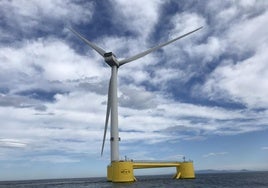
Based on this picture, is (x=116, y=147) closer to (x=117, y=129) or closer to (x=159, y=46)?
(x=117, y=129)

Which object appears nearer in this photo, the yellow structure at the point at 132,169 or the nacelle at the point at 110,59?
the yellow structure at the point at 132,169

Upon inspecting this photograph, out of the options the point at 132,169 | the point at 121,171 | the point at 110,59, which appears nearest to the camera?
the point at 121,171

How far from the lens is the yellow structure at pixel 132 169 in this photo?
86500 mm

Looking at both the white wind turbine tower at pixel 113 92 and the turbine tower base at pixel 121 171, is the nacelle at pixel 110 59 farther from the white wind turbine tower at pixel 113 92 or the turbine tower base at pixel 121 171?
the turbine tower base at pixel 121 171

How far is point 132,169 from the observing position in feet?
295

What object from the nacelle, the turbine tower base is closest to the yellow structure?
the turbine tower base

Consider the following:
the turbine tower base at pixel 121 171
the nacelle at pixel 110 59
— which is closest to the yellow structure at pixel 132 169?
the turbine tower base at pixel 121 171

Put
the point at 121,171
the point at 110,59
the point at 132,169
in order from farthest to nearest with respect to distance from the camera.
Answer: the point at 110,59 → the point at 132,169 → the point at 121,171

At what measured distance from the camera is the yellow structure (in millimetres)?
86500

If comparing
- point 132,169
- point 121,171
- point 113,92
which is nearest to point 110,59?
point 113,92

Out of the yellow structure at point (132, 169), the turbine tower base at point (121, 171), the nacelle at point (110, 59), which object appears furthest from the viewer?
the nacelle at point (110, 59)

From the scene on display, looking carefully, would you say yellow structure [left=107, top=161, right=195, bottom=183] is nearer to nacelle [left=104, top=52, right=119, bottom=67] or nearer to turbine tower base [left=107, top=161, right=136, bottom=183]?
turbine tower base [left=107, top=161, right=136, bottom=183]

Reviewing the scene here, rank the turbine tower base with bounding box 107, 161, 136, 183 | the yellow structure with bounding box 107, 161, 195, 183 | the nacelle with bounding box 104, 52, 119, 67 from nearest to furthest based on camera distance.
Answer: the turbine tower base with bounding box 107, 161, 136, 183
the yellow structure with bounding box 107, 161, 195, 183
the nacelle with bounding box 104, 52, 119, 67

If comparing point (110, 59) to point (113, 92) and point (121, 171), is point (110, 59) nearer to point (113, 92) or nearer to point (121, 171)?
point (113, 92)
